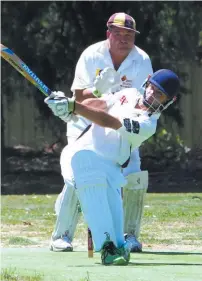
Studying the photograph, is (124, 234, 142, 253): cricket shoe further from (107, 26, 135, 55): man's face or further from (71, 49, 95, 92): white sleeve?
(107, 26, 135, 55): man's face

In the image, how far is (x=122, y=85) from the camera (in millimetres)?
7570

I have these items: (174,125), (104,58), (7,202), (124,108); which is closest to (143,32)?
(174,125)

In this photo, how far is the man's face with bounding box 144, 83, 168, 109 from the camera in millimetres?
6574

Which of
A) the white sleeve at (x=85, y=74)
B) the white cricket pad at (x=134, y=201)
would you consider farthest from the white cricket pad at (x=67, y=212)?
the white sleeve at (x=85, y=74)

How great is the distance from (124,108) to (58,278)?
1505 millimetres

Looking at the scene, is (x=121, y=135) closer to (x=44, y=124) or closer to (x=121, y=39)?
(x=121, y=39)

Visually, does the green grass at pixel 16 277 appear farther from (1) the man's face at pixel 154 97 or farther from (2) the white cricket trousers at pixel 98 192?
(1) the man's face at pixel 154 97

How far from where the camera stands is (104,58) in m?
7.79

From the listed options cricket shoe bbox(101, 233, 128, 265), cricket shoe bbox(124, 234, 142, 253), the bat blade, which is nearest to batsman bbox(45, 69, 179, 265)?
cricket shoe bbox(101, 233, 128, 265)

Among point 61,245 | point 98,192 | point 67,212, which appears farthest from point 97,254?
point 98,192

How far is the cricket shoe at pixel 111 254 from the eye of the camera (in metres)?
6.43

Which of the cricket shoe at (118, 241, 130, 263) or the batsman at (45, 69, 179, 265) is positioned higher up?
the batsman at (45, 69, 179, 265)

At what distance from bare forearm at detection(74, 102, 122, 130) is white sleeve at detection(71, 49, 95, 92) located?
126 centimetres

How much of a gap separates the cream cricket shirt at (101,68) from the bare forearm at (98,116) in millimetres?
1247
